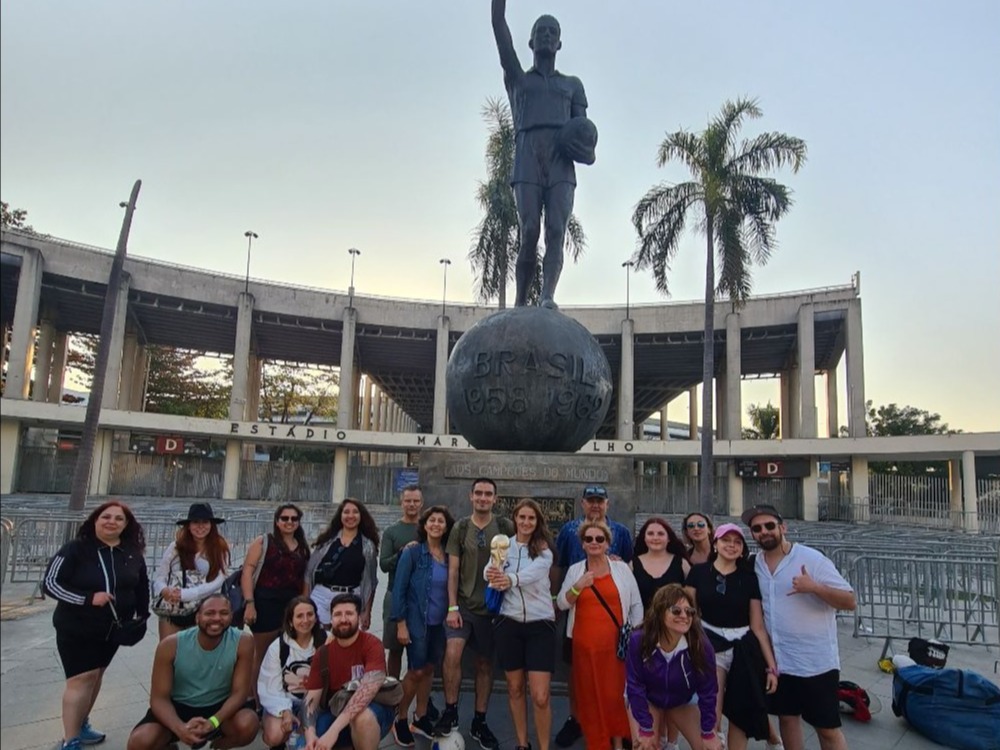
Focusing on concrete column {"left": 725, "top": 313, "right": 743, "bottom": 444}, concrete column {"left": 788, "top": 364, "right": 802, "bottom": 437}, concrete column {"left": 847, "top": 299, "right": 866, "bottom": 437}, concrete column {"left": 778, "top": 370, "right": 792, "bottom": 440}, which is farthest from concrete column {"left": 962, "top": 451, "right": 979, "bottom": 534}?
concrete column {"left": 778, "top": 370, "right": 792, "bottom": 440}

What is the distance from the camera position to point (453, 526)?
4.42 metres

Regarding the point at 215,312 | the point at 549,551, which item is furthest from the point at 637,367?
the point at 549,551

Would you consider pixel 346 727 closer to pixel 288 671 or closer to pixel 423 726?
pixel 288 671

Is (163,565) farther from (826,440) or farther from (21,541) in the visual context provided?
(826,440)

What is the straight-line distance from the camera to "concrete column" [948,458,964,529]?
2230 centimetres

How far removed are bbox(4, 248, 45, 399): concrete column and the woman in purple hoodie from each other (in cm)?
2802

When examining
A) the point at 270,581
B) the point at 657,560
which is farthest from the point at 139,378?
the point at 657,560

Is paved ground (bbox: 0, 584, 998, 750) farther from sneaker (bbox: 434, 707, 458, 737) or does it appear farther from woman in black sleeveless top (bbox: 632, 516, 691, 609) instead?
woman in black sleeveless top (bbox: 632, 516, 691, 609)

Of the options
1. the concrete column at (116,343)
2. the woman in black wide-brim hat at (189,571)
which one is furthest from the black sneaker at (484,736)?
the concrete column at (116,343)

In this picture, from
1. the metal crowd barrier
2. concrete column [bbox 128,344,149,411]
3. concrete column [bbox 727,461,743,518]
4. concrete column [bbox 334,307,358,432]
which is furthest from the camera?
concrete column [bbox 128,344,149,411]

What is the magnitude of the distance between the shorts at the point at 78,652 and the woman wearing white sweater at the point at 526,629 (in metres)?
2.21

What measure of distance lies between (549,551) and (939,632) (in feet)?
20.1

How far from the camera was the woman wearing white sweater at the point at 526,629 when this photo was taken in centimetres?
389

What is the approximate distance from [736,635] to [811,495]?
26.4 meters
